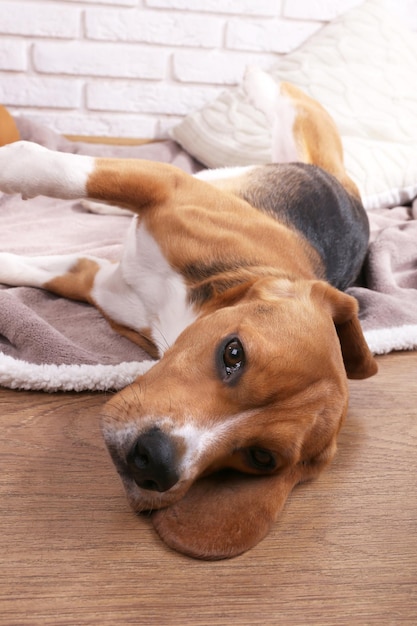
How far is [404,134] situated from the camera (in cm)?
393

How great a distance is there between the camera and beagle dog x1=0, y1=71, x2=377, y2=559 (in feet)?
4.83

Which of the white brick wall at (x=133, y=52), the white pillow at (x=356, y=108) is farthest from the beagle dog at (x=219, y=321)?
the white brick wall at (x=133, y=52)

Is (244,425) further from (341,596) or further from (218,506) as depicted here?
(341,596)

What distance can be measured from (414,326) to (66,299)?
130 cm

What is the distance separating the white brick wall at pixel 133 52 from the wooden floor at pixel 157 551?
2.74 meters

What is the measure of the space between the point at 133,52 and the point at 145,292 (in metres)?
2.44

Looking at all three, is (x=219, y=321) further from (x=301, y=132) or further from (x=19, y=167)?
(x=301, y=132)

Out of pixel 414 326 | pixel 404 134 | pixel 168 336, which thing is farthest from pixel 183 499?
pixel 404 134

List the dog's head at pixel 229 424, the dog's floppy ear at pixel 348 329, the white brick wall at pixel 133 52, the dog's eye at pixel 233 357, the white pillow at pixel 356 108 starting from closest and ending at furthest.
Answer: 1. the dog's head at pixel 229 424
2. the dog's eye at pixel 233 357
3. the dog's floppy ear at pixel 348 329
4. the white pillow at pixel 356 108
5. the white brick wall at pixel 133 52

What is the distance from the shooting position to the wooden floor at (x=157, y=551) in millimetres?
1314

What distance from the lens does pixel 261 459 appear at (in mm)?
1569

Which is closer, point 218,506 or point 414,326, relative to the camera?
point 218,506

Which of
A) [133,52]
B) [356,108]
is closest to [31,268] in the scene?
[133,52]

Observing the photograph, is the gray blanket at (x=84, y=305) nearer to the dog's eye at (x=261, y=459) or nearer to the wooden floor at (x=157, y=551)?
the wooden floor at (x=157, y=551)
